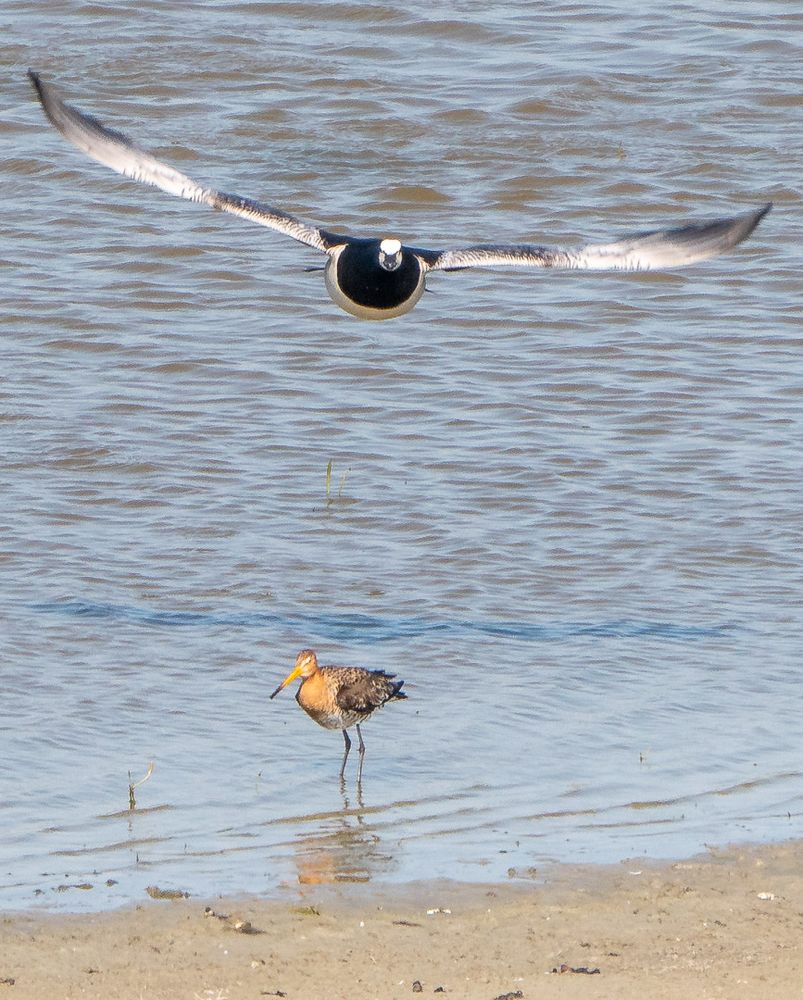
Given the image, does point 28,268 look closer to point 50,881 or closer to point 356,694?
point 356,694

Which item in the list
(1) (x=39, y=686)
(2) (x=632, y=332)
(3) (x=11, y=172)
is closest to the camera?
(1) (x=39, y=686)

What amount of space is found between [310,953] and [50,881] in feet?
3.41

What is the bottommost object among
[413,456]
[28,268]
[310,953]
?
[310,953]

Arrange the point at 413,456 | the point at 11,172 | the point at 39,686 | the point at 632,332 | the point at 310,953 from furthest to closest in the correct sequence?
the point at 11,172, the point at 632,332, the point at 413,456, the point at 39,686, the point at 310,953

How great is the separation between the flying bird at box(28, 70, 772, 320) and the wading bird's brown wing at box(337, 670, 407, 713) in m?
2.20

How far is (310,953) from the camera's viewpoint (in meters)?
6.06

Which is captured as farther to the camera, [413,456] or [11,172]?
[11,172]

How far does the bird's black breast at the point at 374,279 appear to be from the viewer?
9883mm

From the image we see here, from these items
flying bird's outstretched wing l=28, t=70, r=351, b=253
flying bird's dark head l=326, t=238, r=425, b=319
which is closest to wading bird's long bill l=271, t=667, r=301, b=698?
flying bird's dark head l=326, t=238, r=425, b=319

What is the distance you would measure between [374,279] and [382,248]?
0.16 m

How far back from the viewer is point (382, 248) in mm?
9844

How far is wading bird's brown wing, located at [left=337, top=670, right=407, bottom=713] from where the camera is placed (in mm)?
8156

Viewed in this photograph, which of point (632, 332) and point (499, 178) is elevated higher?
point (499, 178)

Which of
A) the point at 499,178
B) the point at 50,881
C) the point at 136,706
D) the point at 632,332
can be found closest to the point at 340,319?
the point at 632,332
